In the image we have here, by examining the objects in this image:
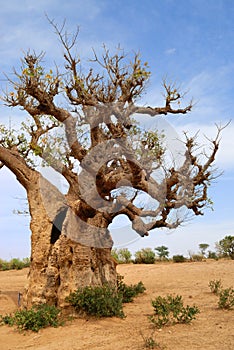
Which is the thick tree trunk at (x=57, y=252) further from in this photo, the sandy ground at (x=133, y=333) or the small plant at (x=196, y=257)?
the small plant at (x=196, y=257)

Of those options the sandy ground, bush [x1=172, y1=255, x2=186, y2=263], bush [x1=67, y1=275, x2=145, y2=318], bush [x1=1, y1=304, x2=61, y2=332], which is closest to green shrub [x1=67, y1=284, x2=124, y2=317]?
bush [x1=67, y1=275, x2=145, y2=318]

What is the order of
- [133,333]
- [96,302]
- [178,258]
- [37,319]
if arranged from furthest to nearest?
[178,258] < [96,302] < [37,319] < [133,333]

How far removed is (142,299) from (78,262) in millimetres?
2993

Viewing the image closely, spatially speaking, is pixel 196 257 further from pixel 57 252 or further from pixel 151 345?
pixel 151 345

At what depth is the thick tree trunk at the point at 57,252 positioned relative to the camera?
355 inches

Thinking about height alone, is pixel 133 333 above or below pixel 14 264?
below

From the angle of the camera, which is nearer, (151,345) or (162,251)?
A: (151,345)

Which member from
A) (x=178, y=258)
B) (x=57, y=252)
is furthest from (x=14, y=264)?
(x=57, y=252)

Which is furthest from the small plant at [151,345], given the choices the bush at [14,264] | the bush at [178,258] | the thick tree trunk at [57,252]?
the bush at [14,264]

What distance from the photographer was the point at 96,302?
827 centimetres

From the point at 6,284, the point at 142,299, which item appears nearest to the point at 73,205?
the point at 142,299

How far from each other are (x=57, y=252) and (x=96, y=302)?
166 centimetres

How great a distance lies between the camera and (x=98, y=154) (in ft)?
28.8

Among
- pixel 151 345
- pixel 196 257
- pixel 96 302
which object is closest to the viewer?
pixel 151 345
